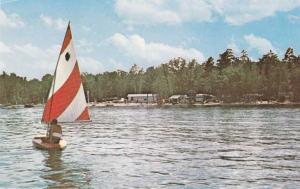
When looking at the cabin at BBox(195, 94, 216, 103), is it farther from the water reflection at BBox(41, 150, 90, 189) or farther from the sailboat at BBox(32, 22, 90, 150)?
the water reflection at BBox(41, 150, 90, 189)

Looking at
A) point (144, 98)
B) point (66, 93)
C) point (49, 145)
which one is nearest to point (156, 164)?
point (49, 145)

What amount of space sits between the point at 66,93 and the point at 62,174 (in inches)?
344

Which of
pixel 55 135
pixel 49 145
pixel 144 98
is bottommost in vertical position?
pixel 49 145

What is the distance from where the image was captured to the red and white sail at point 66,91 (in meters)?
27.7

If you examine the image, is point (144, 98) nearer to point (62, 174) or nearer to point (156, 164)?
point (156, 164)

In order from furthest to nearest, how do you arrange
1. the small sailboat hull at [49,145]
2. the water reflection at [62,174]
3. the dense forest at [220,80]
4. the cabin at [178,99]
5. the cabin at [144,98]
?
the cabin at [144,98], the cabin at [178,99], the dense forest at [220,80], the small sailboat hull at [49,145], the water reflection at [62,174]

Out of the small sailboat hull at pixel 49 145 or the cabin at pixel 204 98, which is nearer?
the small sailboat hull at pixel 49 145

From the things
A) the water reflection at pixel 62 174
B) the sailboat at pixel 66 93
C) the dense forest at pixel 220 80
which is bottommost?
the water reflection at pixel 62 174

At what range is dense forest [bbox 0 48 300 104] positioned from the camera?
445 ft

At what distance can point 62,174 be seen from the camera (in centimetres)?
2034

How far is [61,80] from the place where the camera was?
2800 cm

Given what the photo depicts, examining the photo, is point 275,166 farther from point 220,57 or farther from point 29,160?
point 220,57

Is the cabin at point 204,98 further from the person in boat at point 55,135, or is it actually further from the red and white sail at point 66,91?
the person in boat at point 55,135

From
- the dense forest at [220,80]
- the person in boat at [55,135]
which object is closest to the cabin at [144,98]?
the dense forest at [220,80]
